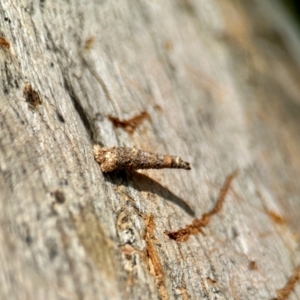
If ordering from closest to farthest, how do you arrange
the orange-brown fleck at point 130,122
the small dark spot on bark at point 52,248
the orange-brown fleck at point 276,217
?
the small dark spot on bark at point 52,248 < the orange-brown fleck at point 130,122 < the orange-brown fleck at point 276,217

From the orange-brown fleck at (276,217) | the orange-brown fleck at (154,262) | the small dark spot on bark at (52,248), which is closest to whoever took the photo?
the small dark spot on bark at (52,248)

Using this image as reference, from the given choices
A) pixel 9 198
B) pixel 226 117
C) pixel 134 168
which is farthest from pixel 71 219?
pixel 226 117

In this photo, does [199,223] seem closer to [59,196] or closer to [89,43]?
[59,196]

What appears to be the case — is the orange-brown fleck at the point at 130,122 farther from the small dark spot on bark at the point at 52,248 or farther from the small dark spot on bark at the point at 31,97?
the small dark spot on bark at the point at 52,248

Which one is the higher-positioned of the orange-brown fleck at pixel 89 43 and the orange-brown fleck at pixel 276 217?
the orange-brown fleck at pixel 89 43

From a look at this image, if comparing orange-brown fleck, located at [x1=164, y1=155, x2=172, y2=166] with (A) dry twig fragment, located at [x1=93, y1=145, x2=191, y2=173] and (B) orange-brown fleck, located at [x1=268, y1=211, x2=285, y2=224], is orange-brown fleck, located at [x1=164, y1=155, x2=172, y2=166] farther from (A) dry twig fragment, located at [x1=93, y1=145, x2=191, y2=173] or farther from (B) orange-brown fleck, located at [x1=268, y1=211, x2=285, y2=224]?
(B) orange-brown fleck, located at [x1=268, y1=211, x2=285, y2=224]

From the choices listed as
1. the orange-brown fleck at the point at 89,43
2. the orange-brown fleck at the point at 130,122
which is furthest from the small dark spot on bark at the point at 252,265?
the orange-brown fleck at the point at 89,43

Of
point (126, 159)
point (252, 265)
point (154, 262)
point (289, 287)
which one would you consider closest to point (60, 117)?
point (126, 159)
